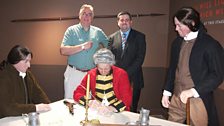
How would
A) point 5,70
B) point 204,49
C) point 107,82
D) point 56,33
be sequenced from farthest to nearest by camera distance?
1. point 56,33
2. point 107,82
3. point 5,70
4. point 204,49

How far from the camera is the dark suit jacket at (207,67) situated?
178cm

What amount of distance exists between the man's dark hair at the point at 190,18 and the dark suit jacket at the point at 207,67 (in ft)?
0.27

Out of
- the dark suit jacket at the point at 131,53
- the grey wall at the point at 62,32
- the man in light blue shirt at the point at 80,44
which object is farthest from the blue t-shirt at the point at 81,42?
the grey wall at the point at 62,32

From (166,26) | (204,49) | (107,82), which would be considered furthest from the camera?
(166,26)

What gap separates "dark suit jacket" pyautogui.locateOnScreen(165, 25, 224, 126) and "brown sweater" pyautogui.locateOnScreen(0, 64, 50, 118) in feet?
3.69

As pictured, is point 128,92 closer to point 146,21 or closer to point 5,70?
point 5,70

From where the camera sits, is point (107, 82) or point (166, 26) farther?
point (166, 26)

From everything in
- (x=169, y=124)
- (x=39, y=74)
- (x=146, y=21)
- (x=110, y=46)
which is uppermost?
(x=146, y=21)

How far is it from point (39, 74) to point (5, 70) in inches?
114

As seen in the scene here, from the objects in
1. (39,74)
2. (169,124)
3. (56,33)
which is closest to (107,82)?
(169,124)

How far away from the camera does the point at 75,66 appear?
2.89m

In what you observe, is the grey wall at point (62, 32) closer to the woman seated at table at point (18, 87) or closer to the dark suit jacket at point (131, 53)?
the dark suit jacket at point (131, 53)

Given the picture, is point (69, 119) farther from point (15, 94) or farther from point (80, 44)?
point (80, 44)

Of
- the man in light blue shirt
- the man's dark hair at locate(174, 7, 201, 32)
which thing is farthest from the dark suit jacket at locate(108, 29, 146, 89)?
the man's dark hair at locate(174, 7, 201, 32)
